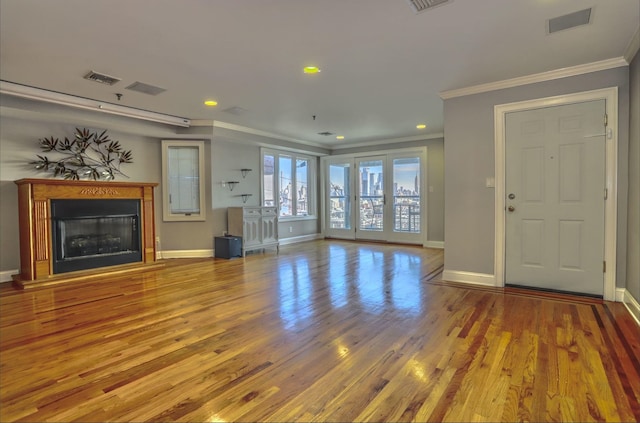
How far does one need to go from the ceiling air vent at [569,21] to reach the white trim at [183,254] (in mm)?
5701

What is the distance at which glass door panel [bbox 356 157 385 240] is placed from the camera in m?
8.14

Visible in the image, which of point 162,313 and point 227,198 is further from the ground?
point 227,198

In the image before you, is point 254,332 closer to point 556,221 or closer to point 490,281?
point 490,281

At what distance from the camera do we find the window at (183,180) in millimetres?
6207

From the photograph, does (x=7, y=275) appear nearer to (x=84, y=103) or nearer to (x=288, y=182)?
(x=84, y=103)

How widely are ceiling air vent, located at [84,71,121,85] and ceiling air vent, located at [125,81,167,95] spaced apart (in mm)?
195

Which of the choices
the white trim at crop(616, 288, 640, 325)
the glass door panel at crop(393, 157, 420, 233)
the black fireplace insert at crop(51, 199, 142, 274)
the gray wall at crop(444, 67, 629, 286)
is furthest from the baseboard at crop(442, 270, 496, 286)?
the black fireplace insert at crop(51, 199, 142, 274)

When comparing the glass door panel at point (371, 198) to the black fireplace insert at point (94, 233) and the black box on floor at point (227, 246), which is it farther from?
the black fireplace insert at point (94, 233)

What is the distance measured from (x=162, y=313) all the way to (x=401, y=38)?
10.5 feet

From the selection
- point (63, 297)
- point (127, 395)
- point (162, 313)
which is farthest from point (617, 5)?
point (63, 297)

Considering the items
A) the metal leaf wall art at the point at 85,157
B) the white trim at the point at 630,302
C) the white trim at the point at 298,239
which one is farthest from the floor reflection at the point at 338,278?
the metal leaf wall art at the point at 85,157

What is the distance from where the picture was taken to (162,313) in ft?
10.6

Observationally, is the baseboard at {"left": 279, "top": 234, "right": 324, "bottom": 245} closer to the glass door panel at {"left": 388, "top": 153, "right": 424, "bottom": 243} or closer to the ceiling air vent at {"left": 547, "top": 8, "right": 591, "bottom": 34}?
the glass door panel at {"left": 388, "top": 153, "right": 424, "bottom": 243}

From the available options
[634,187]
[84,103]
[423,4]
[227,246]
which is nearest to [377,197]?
[227,246]
